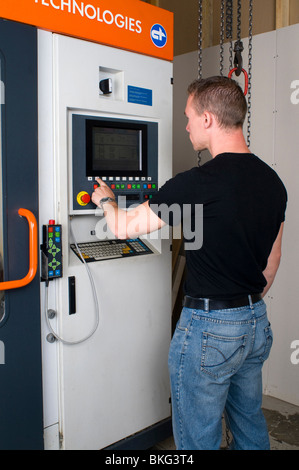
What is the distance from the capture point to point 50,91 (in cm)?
171

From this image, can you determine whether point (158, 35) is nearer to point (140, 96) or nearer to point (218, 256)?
point (140, 96)

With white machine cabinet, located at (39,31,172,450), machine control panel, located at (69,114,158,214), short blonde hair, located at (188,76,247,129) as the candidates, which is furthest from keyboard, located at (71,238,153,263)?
short blonde hair, located at (188,76,247,129)

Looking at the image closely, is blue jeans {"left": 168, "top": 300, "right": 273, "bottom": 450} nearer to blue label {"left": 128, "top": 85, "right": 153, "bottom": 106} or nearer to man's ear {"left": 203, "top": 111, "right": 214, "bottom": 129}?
man's ear {"left": 203, "top": 111, "right": 214, "bottom": 129}

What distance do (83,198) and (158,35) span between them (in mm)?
837

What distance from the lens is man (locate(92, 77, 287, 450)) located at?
4.83 feet

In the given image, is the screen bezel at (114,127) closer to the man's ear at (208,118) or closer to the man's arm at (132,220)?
the man's arm at (132,220)

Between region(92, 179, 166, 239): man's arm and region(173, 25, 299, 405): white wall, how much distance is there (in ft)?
4.77

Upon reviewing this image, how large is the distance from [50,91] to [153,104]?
1.68ft

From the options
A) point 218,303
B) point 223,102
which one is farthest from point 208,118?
point 218,303

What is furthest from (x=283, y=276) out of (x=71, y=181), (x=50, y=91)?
(x=50, y=91)

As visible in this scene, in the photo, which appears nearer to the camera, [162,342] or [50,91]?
[50,91]

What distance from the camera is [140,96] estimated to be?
199cm

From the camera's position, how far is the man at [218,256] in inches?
58.0
